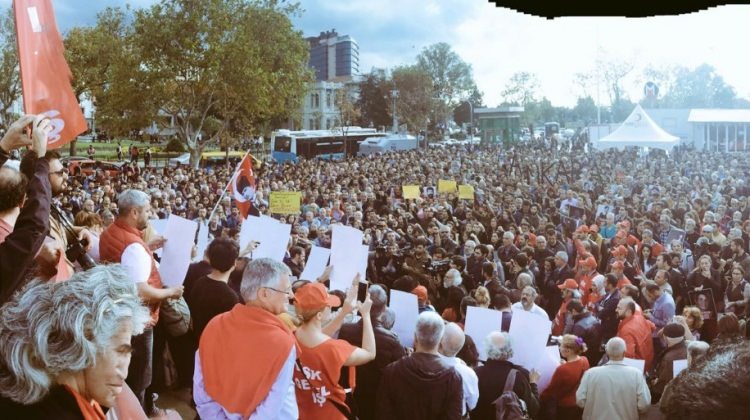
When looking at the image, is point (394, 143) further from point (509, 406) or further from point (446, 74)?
point (509, 406)

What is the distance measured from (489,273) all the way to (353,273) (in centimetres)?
127

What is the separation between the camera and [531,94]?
5730 mm

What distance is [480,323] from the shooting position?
115 inches

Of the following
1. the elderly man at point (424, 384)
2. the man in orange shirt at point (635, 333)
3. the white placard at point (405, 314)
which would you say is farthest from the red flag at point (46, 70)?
the man in orange shirt at point (635, 333)

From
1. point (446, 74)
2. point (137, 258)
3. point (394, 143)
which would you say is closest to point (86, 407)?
point (137, 258)

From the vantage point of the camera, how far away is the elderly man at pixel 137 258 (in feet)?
7.66

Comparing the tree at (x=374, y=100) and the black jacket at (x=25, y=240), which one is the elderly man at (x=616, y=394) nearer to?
the black jacket at (x=25, y=240)

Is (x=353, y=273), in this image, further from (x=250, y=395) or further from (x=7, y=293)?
(x=7, y=293)

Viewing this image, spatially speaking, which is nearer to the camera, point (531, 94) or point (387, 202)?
point (531, 94)

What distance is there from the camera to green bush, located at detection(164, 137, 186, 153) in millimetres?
7305

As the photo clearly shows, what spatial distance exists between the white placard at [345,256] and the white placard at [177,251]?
0.79 meters

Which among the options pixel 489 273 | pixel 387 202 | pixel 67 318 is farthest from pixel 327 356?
pixel 387 202

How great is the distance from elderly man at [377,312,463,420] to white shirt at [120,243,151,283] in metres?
0.87

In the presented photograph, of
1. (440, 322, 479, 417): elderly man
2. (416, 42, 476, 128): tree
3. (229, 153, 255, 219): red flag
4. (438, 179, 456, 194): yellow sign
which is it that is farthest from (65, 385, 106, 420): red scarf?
(438, 179, 456, 194): yellow sign
